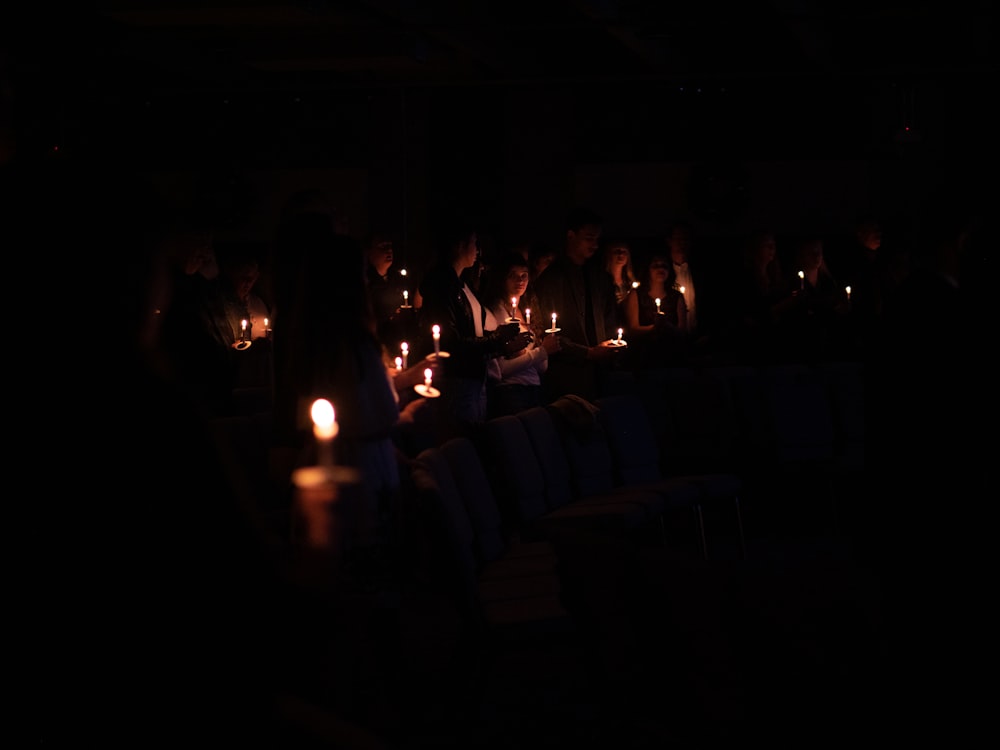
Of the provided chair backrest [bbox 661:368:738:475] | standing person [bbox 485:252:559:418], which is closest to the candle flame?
standing person [bbox 485:252:559:418]

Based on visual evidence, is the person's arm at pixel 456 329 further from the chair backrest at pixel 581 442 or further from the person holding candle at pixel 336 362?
the person holding candle at pixel 336 362

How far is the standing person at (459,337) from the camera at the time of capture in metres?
5.99

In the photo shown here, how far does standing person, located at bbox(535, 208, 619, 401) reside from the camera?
23.7ft

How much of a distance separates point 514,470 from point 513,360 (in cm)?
123

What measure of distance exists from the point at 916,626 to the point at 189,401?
79.4 inches

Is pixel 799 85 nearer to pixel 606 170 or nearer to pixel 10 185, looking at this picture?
pixel 606 170

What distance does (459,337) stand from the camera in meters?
6.02

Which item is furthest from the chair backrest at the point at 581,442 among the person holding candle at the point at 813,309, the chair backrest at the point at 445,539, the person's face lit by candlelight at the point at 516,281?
the person holding candle at the point at 813,309

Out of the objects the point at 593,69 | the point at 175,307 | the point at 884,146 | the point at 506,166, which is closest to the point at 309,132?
the point at 506,166

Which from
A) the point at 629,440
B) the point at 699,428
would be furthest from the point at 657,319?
the point at 629,440

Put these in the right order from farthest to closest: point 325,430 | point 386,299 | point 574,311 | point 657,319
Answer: point 657,319 < point 386,299 < point 574,311 < point 325,430

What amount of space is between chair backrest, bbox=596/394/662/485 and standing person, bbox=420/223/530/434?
2.95 feet

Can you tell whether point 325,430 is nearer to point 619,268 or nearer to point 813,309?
point 619,268

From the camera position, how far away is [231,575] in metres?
1.26
